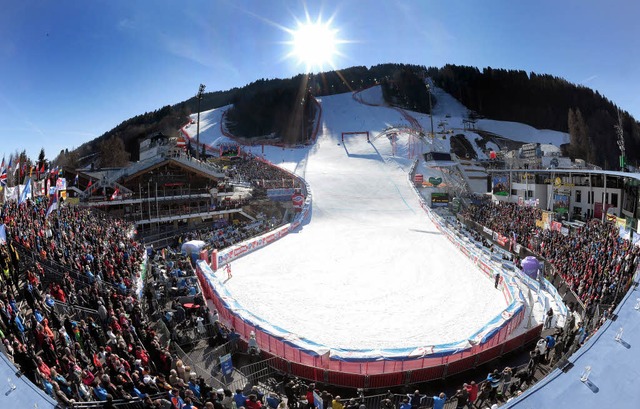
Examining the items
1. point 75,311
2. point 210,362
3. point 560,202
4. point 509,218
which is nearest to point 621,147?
point 560,202

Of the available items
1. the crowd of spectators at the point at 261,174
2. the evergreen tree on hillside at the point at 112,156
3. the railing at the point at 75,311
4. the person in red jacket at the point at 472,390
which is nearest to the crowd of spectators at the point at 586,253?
the person in red jacket at the point at 472,390

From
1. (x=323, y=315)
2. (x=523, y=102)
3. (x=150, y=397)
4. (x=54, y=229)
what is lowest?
(x=323, y=315)

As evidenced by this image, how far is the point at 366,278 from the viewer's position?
17125mm

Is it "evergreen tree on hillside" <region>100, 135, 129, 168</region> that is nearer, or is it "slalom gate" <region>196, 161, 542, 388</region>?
"slalom gate" <region>196, 161, 542, 388</region>

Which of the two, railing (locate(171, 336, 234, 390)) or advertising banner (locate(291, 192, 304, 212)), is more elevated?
advertising banner (locate(291, 192, 304, 212))

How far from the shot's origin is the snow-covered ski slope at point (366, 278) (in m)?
12.2

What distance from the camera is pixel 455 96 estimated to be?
90.7m

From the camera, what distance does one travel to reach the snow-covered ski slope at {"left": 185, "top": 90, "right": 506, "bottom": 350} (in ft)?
39.9

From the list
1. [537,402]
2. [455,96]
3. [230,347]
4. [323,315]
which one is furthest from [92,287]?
[455,96]

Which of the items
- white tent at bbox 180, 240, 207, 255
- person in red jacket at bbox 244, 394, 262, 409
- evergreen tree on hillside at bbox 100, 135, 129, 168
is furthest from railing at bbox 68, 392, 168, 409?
evergreen tree on hillside at bbox 100, 135, 129, 168

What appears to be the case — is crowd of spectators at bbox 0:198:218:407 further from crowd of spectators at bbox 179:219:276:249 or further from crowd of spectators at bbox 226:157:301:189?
crowd of spectators at bbox 226:157:301:189

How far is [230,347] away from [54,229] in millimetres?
8938

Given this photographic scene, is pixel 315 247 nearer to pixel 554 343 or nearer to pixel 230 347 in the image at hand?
pixel 230 347

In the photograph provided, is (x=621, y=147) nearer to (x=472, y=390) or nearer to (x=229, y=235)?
(x=229, y=235)
